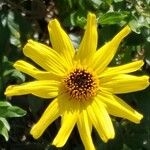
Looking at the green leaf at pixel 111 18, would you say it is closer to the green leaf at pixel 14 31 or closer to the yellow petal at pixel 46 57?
the yellow petal at pixel 46 57

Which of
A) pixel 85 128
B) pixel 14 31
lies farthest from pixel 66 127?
pixel 14 31

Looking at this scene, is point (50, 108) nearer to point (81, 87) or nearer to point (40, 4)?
point (81, 87)

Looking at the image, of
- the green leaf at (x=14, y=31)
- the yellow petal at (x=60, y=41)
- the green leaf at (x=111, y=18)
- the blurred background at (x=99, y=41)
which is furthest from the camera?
the green leaf at (x=14, y=31)

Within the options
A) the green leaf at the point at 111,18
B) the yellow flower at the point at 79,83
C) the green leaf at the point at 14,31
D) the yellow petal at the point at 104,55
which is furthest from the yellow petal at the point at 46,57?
the green leaf at the point at 14,31

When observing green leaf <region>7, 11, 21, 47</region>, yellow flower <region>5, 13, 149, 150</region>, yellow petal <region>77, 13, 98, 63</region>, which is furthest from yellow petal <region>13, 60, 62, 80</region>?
green leaf <region>7, 11, 21, 47</region>

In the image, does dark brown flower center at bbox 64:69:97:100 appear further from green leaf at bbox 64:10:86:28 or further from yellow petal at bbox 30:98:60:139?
green leaf at bbox 64:10:86:28


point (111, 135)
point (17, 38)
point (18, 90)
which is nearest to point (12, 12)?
point (17, 38)

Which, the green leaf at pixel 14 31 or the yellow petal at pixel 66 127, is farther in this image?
the green leaf at pixel 14 31

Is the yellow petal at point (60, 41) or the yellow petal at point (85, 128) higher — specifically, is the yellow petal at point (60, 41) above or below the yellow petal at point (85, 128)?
above
